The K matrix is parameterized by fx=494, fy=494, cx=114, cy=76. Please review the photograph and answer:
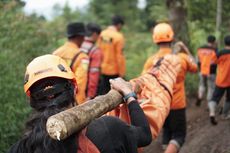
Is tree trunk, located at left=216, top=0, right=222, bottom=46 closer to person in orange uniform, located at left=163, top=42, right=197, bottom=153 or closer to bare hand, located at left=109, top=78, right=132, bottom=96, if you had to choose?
person in orange uniform, located at left=163, top=42, right=197, bottom=153

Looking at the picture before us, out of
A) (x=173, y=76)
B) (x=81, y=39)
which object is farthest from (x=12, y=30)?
(x=173, y=76)

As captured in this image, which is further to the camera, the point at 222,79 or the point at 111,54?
the point at 111,54

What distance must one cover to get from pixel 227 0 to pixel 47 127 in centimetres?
1114

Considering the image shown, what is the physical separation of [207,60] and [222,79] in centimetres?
122

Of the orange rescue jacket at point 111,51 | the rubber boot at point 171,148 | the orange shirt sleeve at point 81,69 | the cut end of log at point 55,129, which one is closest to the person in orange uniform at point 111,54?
the orange rescue jacket at point 111,51

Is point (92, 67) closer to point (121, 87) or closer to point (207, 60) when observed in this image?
point (207, 60)

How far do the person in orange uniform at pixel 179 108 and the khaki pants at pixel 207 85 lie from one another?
137 inches

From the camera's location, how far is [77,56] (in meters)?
7.15

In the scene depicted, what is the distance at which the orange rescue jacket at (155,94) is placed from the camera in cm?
446

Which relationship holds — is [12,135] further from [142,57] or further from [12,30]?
[142,57]

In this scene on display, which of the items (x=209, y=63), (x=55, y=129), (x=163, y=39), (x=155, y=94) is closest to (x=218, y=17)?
(x=209, y=63)

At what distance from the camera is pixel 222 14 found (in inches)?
531

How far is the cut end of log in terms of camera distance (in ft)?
9.59

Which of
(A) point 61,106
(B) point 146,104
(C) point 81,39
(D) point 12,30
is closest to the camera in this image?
(A) point 61,106
